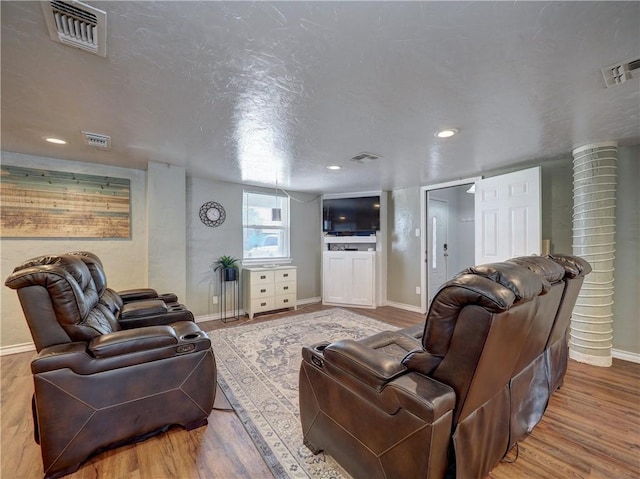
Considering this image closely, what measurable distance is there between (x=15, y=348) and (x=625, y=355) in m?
6.45

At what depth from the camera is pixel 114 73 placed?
160 cm

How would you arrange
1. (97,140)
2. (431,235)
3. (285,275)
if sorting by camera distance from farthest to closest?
A: (431,235), (285,275), (97,140)

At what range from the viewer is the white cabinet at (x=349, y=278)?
499cm

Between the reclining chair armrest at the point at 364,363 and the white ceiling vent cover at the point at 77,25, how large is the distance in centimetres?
184

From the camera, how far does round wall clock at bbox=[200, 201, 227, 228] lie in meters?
4.26

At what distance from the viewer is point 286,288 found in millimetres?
4727

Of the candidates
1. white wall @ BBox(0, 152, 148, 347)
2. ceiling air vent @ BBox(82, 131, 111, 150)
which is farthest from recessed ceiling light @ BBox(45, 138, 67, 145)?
white wall @ BBox(0, 152, 148, 347)

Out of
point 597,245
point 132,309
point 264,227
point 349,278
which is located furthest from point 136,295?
point 597,245

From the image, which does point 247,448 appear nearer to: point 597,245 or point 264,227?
point 597,245

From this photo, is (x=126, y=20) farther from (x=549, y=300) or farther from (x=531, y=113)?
(x=531, y=113)

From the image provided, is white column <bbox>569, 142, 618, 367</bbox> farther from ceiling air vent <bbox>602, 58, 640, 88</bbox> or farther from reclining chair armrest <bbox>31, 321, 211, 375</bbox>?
reclining chair armrest <bbox>31, 321, 211, 375</bbox>

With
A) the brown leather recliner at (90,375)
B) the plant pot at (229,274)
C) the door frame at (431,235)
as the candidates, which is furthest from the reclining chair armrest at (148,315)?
the door frame at (431,235)

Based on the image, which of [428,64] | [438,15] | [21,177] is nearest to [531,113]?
[428,64]

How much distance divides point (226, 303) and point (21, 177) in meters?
2.82
